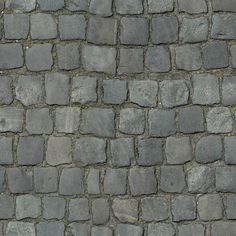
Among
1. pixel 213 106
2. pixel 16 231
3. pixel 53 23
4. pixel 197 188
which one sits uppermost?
pixel 53 23

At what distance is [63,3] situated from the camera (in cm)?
484

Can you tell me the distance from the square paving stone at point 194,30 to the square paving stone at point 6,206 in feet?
6.26

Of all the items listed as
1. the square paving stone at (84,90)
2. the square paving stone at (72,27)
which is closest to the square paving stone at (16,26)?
the square paving stone at (72,27)

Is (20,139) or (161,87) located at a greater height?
(161,87)

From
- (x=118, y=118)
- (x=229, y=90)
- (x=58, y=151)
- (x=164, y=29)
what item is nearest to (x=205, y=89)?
(x=229, y=90)

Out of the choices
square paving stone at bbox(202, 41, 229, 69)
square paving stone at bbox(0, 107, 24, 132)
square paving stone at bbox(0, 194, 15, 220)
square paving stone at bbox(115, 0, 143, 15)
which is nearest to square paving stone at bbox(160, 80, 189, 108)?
square paving stone at bbox(202, 41, 229, 69)

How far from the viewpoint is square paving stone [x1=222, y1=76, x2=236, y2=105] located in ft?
15.7

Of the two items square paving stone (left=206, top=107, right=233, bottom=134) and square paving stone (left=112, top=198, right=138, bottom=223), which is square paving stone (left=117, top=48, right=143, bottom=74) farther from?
square paving stone (left=112, top=198, right=138, bottom=223)

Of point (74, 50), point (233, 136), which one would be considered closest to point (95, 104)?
point (74, 50)

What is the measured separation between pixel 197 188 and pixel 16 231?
149 centimetres

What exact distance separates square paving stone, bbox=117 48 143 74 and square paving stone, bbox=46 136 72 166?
2.37 ft

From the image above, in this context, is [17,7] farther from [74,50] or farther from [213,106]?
[213,106]

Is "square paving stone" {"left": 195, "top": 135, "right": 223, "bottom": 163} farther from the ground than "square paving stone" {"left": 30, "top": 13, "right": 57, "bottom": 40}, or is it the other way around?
"square paving stone" {"left": 30, "top": 13, "right": 57, "bottom": 40}

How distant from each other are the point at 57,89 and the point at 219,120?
1.33 metres
